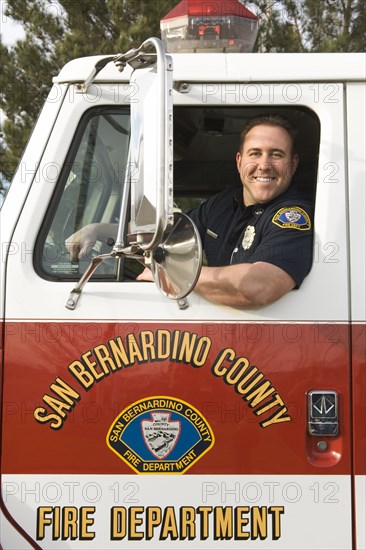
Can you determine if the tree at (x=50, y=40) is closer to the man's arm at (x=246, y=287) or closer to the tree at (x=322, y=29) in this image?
the tree at (x=322, y=29)

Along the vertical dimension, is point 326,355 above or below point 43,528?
above

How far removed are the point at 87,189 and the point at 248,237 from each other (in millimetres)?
578

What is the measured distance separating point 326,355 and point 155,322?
54 cm

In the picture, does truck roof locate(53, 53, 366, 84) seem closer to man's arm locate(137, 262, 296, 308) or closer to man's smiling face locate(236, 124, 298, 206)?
man's smiling face locate(236, 124, 298, 206)

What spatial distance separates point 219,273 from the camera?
8.40ft

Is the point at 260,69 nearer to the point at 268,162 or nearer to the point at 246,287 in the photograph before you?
the point at 268,162

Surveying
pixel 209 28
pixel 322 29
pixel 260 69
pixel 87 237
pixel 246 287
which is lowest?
pixel 246 287

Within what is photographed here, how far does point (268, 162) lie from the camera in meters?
2.83

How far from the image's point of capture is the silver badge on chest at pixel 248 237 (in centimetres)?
278

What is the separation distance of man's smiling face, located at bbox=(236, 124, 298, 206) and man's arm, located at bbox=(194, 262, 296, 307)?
41 cm

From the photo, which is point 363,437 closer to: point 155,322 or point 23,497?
point 155,322

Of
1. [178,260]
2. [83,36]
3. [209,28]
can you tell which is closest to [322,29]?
[83,36]

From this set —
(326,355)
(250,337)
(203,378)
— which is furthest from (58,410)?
(326,355)

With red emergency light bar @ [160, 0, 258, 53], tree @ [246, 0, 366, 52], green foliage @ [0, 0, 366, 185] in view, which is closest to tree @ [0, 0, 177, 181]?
green foliage @ [0, 0, 366, 185]
